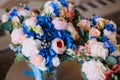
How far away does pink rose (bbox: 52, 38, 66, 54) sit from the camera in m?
0.89

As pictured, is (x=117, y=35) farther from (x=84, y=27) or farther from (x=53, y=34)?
(x=53, y=34)

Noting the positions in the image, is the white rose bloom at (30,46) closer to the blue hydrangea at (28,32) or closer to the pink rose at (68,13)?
the blue hydrangea at (28,32)

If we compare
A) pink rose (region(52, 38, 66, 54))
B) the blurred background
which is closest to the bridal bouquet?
pink rose (region(52, 38, 66, 54))

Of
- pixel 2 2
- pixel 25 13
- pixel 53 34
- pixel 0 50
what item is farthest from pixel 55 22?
pixel 2 2

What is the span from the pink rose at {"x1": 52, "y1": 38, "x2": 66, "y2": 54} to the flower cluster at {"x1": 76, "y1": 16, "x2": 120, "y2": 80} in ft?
0.18

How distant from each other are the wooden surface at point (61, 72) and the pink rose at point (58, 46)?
0.27 meters

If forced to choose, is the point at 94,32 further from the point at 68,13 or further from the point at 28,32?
the point at 28,32

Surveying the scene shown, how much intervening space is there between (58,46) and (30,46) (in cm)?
9

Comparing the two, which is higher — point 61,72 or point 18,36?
point 18,36

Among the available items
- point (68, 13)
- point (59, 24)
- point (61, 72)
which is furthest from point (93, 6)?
point (59, 24)

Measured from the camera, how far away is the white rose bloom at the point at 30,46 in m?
0.89

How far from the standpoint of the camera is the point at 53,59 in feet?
2.99

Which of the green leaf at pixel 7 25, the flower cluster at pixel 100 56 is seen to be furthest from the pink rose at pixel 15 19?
the flower cluster at pixel 100 56

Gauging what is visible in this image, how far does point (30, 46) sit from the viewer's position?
2.93 feet
